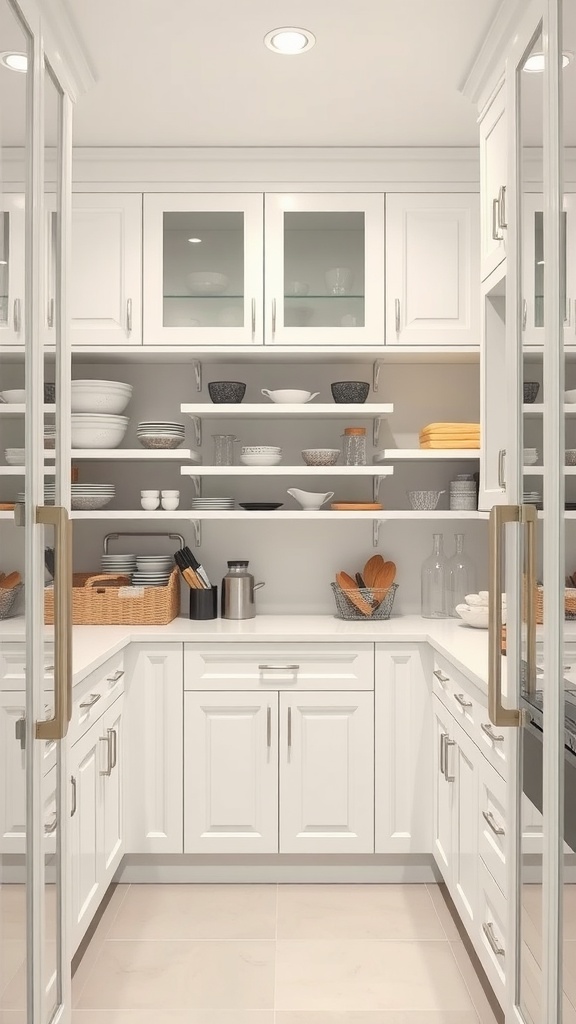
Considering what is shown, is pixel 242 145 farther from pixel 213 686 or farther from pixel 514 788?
pixel 514 788

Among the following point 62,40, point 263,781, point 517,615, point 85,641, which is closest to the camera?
point 517,615

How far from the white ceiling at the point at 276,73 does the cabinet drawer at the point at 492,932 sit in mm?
2258

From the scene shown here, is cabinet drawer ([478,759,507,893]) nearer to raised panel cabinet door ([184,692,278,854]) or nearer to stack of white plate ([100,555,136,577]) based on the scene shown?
raised panel cabinet door ([184,692,278,854])

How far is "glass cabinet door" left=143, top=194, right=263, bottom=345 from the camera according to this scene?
3.10 m

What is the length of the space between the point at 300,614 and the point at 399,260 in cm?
147

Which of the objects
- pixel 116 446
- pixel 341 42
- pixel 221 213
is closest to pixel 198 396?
pixel 116 446

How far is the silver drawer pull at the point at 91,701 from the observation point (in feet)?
7.58

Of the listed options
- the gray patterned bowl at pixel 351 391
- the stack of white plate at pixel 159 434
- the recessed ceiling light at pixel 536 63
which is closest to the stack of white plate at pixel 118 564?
the stack of white plate at pixel 159 434

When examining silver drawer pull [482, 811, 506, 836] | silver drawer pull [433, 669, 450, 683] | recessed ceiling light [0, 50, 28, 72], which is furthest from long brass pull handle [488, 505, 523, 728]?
recessed ceiling light [0, 50, 28, 72]

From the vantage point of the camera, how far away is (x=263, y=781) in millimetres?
2936

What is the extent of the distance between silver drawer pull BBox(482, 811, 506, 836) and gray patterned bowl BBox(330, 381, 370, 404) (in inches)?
64.2

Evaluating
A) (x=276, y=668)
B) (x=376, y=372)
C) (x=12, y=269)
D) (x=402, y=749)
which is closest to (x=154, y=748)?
(x=276, y=668)

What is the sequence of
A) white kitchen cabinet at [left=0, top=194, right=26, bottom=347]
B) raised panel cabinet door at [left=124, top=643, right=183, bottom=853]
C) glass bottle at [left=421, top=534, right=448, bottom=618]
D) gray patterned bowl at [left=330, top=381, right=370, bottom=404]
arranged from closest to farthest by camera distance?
white kitchen cabinet at [left=0, top=194, right=26, bottom=347], raised panel cabinet door at [left=124, top=643, right=183, bottom=853], gray patterned bowl at [left=330, top=381, right=370, bottom=404], glass bottle at [left=421, top=534, right=448, bottom=618]

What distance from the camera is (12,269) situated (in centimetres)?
143
